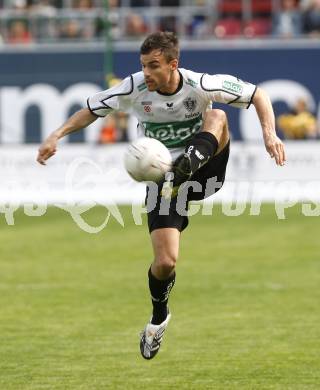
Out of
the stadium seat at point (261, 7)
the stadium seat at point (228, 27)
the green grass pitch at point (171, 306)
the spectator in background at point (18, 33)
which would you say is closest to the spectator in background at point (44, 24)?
the spectator in background at point (18, 33)

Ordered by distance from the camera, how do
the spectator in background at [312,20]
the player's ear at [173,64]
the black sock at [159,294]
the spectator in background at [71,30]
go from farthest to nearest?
the spectator in background at [71,30]
the spectator in background at [312,20]
the black sock at [159,294]
the player's ear at [173,64]

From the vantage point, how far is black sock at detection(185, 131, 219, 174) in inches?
321

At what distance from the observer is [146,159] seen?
772 cm

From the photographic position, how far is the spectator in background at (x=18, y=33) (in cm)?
2641

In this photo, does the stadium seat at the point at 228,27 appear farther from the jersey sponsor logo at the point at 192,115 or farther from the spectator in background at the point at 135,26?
the jersey sponsor logo at the point at 192,115

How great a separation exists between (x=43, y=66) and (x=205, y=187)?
17.5 meters

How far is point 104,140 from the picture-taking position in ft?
80.3

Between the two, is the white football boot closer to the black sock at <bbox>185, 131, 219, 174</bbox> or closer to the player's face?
the black sock at <bbox>185, 131, 219, 174</bbox>

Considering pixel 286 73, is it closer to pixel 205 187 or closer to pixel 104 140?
pixel 104 140

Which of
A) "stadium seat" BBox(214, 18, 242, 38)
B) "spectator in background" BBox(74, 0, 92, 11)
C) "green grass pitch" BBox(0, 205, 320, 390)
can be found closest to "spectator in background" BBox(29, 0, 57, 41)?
"spectator in background" BBox(74, 0, 92, 11)

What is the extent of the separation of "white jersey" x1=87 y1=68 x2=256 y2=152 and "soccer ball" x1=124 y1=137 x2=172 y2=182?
890 mm

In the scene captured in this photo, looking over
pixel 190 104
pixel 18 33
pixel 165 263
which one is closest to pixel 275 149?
pixel 190 104

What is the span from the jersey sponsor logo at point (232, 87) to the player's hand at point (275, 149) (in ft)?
Answer: 2.16

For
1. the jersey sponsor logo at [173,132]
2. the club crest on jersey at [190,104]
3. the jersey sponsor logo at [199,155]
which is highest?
the club crest on jersey at [190,104]
